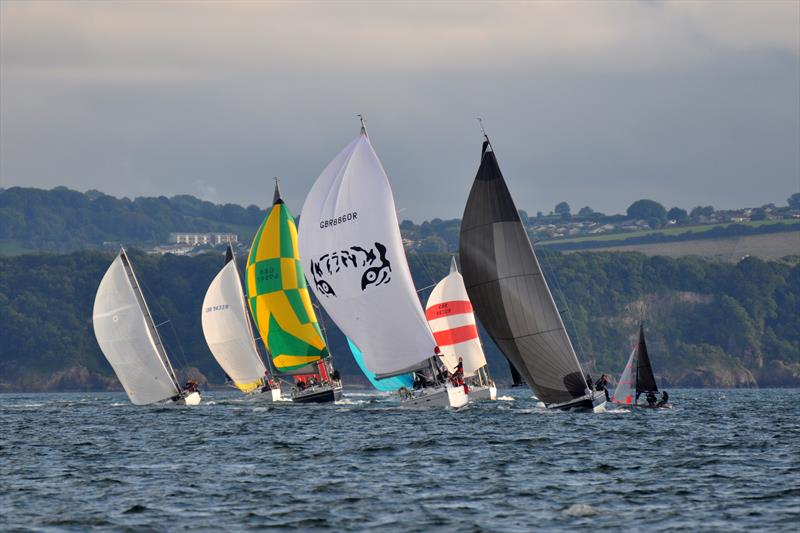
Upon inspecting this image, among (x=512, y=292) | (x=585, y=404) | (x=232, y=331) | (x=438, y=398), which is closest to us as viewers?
(x=512, y=292)

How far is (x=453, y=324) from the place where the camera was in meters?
77.1

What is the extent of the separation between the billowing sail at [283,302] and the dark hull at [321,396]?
1287 millimetres

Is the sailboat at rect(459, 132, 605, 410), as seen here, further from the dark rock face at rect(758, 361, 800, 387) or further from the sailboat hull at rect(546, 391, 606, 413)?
the dark rock face at rect(758, 361, 800, 387)

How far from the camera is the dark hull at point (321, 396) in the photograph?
71.9 m

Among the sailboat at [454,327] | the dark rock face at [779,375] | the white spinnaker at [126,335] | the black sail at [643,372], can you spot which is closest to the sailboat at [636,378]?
the black sail at [643,372]

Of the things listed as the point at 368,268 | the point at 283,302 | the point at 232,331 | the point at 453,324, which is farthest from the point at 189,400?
the point at 368,268

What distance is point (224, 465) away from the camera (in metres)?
38.8

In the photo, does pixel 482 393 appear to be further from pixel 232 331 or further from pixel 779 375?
pixel 779 375

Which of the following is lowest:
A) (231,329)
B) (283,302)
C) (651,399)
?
(651,399)

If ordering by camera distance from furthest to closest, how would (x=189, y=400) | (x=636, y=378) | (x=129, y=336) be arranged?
1. (x=189, y=400)
2. (x=129, y=336)
3. (x=636, y=378)

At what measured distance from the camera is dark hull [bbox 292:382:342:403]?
71.9 metres

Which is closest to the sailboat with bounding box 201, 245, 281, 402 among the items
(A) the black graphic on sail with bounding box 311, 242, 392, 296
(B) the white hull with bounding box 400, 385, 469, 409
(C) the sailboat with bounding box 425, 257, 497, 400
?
(C) the sailboat with bounding box 425, 257, 497, 400

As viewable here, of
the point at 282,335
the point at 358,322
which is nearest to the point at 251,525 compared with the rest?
the point at 358,322

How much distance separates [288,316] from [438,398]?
49.1 ft
